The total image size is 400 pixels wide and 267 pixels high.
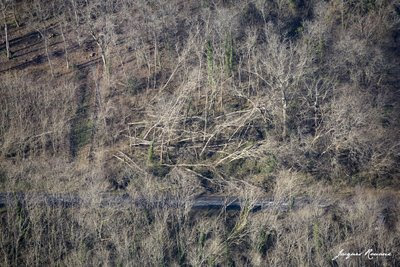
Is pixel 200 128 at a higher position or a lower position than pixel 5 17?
lower

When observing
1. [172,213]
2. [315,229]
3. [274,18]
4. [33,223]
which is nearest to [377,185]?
[315,229]

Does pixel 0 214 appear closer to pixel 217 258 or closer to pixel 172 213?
pixel 172 213

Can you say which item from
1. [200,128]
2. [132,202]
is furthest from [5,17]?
[132,202]
